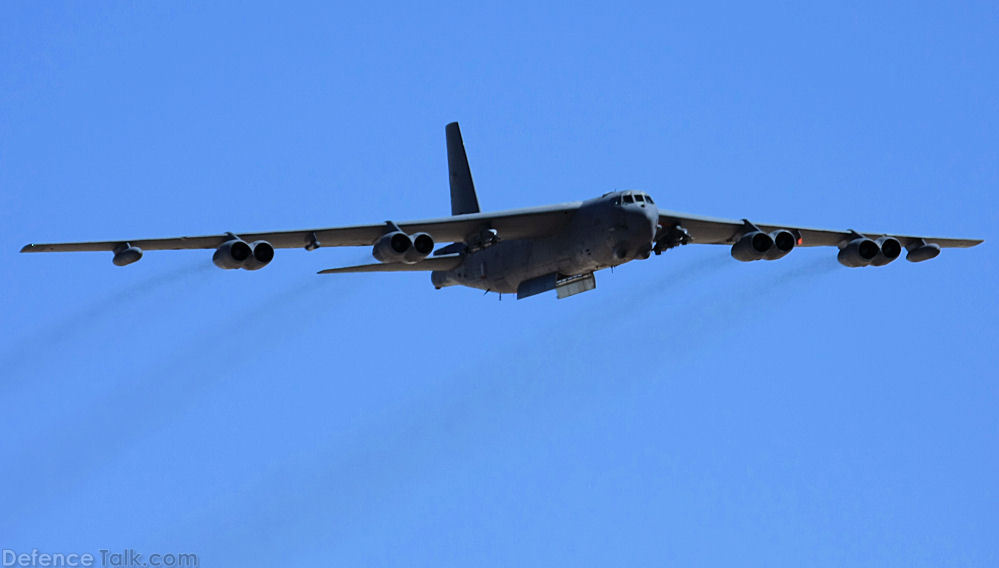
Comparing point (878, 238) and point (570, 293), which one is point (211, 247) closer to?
point (570, 293)

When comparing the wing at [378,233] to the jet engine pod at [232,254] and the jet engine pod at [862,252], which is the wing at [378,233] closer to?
the jet engine pod at [232,254]

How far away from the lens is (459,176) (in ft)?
143

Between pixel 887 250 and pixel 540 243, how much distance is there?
8.64m

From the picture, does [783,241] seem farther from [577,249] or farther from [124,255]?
[124,255]

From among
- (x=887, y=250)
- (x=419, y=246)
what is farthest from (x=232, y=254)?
(x=887, y=250)

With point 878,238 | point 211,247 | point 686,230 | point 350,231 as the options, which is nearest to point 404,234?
point 350,231

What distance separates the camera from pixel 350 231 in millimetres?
36250

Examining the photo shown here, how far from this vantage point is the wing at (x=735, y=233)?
3850cm

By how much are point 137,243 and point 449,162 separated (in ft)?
37.6

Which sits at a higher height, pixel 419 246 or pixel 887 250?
pixel 887 250

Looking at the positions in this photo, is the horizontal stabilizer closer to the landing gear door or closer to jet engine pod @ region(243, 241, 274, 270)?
the landing gear door

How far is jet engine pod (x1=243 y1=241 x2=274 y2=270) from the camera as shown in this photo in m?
34.1

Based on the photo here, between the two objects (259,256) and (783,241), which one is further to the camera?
(783,241)

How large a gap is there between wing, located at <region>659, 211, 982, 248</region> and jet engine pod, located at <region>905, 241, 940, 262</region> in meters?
0.23
